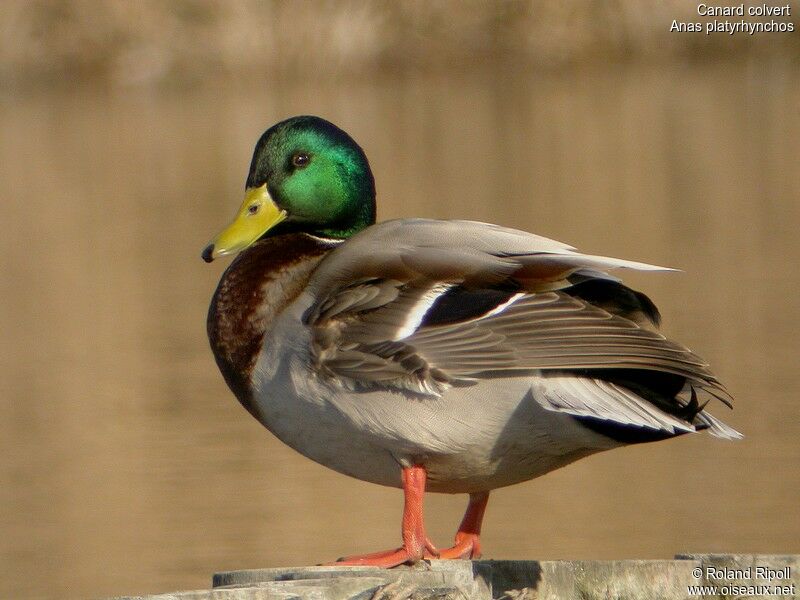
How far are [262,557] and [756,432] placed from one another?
6.45 ft

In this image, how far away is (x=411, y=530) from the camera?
3598 mm

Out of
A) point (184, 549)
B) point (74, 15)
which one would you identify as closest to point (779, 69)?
point (74, 15)

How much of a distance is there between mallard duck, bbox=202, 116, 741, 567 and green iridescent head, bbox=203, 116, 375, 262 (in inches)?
13.9

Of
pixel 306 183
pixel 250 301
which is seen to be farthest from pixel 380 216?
pixel 250 301

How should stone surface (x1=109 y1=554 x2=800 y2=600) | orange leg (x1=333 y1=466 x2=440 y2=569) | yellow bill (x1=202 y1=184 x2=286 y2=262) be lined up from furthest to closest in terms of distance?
yellow bill (x1=202 y1=184 x2=286 y2=262) < orange leg (x1=333 y1=466 x2=440 y2=569) < stone surface (x1=109 y1=554 x2=800 y2=600)

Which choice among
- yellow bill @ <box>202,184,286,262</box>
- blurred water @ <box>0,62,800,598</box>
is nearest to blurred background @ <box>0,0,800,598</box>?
blurred water @ <box>0,62,800,598</box>

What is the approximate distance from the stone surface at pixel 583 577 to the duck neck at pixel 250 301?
558 mm

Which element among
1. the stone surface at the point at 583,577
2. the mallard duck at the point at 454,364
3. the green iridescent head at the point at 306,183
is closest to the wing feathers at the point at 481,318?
the mallard duck at the point at 454,364

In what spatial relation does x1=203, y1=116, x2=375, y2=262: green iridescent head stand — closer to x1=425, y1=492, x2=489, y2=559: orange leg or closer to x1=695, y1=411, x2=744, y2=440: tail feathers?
x1=425, y1=492, x2=489, y2=559: orange leg

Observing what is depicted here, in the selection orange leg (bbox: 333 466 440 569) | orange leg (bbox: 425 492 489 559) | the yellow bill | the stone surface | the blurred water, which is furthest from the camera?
the blurred water

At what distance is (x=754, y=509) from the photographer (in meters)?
5.19

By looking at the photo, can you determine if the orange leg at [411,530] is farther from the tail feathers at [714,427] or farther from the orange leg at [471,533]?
the tail feathers at [714,427]

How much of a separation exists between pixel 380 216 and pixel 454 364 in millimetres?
7719

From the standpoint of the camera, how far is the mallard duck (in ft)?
11.2
